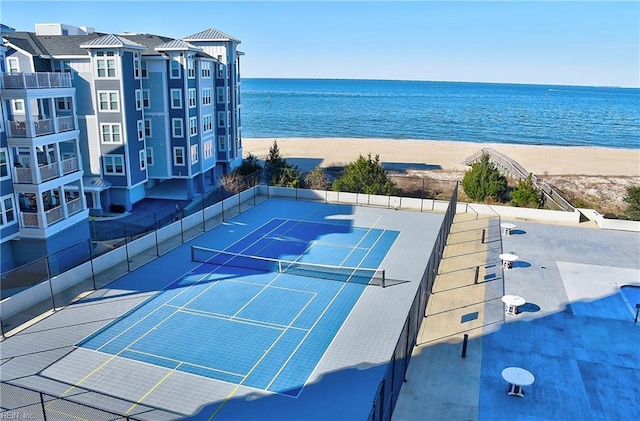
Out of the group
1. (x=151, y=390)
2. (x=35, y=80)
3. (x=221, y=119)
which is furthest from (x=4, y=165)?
(x=221, y=119)

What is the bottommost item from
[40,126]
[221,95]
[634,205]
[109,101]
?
[634,205]

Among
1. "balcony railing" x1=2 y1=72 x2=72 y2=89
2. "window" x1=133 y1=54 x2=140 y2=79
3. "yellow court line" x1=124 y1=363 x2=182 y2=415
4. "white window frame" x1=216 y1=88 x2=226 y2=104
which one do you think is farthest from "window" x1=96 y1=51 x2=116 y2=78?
"yellow court line" x1=124 y1=363 x2=182 y2=415

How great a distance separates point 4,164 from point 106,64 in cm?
1282

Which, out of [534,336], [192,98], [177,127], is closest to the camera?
[534,336]

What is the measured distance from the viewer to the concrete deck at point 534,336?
1520 cm

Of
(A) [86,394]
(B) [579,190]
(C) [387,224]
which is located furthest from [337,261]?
(B) [579,190]

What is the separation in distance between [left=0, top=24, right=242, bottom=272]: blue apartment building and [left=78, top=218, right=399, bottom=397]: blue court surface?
8.61 m

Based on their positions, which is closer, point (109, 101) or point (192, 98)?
point (109, 101)

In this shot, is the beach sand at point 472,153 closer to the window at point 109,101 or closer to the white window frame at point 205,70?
the white window frame at point 205,70

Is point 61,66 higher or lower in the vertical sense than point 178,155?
higher

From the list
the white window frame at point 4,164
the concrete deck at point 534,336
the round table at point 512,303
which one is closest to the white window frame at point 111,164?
the white window frame at point 4,164

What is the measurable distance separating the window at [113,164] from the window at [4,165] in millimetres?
11537

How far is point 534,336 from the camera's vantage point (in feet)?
62.6

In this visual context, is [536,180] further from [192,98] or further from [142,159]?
[142,159]
